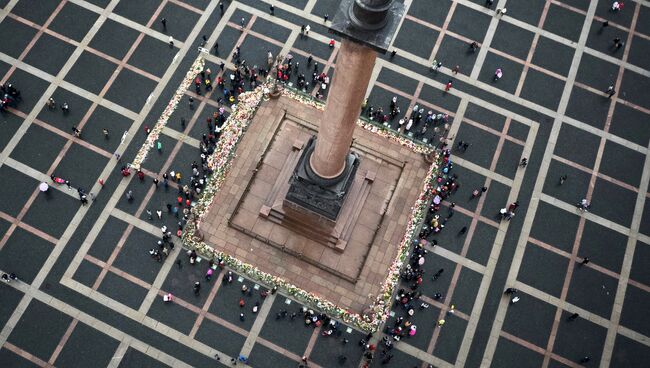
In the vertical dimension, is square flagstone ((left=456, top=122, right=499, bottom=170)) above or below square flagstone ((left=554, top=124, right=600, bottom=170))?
below

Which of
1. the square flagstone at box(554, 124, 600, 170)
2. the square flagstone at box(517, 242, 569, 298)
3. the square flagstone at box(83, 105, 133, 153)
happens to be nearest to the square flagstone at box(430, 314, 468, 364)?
the square flagstone at box(517, 242, 569, 298)

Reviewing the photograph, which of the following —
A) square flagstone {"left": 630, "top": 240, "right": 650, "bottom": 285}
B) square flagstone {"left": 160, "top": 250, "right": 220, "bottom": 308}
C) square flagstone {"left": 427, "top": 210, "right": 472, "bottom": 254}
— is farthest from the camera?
square flagstone {"left": 630, "top": 240, "right": 650, "bottom": 285}

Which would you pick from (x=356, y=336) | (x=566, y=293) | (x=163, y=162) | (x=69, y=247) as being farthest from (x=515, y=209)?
(x=69, y=247)

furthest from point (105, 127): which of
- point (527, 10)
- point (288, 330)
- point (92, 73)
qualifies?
point (527, 10)

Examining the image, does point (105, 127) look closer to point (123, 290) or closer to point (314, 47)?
point (123, 290)

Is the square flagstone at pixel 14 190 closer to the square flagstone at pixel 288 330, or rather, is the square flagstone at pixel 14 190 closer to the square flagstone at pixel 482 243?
the square flagstone at pixel 288 330

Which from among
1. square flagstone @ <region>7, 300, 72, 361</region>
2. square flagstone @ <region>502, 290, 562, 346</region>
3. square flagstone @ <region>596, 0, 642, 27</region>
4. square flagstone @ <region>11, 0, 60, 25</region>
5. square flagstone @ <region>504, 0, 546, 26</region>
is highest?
square flagstone @ <region>596, 0, 642, 27</region>

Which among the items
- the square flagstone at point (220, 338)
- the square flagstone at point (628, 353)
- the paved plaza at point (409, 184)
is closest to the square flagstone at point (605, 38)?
the paved plaza at point (409, 184)

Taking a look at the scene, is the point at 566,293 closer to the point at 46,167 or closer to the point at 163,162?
the point at 163,162

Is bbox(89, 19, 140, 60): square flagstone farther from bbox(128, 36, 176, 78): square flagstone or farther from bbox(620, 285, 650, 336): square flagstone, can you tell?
bbox(620, 285, 650, 336): square flagstone
